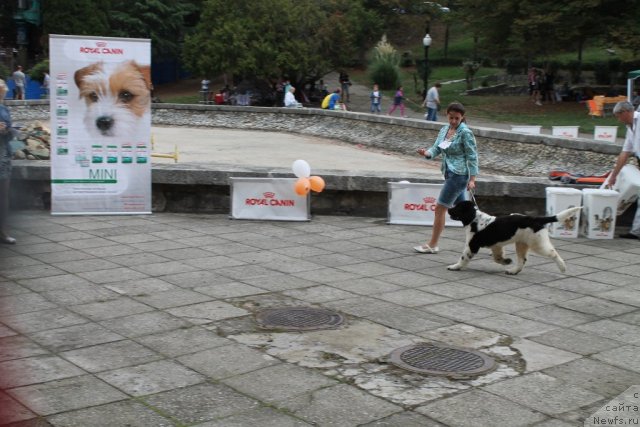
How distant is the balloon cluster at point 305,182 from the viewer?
11.0 meters

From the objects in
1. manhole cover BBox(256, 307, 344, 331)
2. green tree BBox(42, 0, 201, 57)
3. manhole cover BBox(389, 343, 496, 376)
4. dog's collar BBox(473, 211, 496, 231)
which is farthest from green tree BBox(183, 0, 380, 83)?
manhole cover BBox(389, 343, 496, 376)

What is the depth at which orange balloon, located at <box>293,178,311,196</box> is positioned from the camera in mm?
10922

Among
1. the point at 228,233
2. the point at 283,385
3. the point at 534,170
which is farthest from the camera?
the point at 534,170

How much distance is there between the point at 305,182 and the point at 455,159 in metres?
2.48

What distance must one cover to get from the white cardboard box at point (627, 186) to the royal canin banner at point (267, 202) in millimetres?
4062

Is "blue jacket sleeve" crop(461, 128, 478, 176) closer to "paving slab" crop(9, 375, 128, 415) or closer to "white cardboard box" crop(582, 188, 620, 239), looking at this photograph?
"white cardboard box" crop(582, 188, 620, 239)

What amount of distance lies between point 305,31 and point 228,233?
3864 cm

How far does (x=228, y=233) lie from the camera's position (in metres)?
10.4

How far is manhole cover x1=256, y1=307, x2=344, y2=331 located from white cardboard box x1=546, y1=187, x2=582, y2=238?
15.1ft

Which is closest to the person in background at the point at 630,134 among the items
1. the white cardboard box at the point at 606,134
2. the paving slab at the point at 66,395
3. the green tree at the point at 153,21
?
the paving slab at the point at 66,395

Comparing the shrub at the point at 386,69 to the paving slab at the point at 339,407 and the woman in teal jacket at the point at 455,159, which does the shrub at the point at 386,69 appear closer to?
the woman in teal jacket at the point at 455,159

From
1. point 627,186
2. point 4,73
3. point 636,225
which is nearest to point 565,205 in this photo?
point 627,186

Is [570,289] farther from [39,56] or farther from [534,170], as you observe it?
[39,56]

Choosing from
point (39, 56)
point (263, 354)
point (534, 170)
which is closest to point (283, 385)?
point (263, 354)
